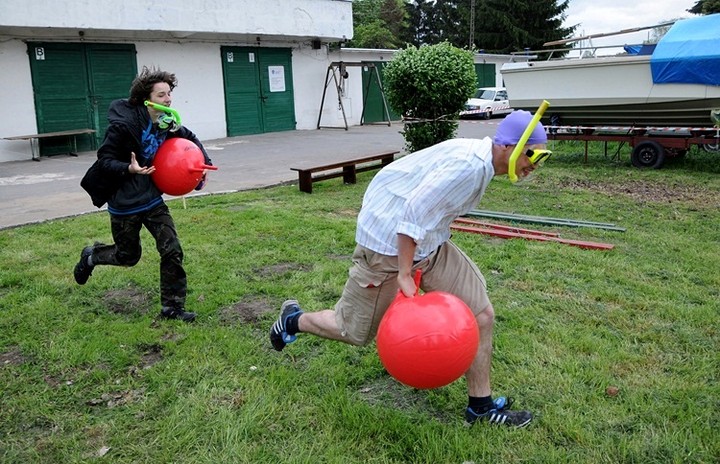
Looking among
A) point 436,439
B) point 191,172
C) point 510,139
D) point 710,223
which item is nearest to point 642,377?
point 436,439

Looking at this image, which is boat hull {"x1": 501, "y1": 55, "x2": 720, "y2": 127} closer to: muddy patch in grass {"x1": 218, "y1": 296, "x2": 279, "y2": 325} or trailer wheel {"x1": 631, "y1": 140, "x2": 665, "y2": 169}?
trailer wheel {"x1": 631, "y1": 140, "x2": 665, "y2": 169}

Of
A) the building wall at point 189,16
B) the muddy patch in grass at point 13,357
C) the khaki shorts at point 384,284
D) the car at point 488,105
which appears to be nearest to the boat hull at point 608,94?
the building wall at point 189,16

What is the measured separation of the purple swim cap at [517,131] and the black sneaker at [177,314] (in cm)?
278

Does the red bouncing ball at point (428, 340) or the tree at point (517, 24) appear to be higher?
the tree at point (517, 24)

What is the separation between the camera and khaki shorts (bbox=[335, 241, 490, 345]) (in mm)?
3131

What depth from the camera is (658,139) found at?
12141 mm

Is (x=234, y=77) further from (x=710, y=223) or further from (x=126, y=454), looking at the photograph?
(x=126, y=454)

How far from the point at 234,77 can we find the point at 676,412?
63.0 ft

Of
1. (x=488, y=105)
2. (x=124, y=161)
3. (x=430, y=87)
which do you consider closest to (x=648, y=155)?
(x=430, y=87)

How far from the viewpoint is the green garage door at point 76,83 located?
634 inches

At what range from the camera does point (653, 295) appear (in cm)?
510

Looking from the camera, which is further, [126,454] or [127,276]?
[127,276]

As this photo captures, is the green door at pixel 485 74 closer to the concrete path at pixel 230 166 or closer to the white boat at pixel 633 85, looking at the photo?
the concrete path at pixel 230 166

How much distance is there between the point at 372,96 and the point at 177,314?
72.5ft
